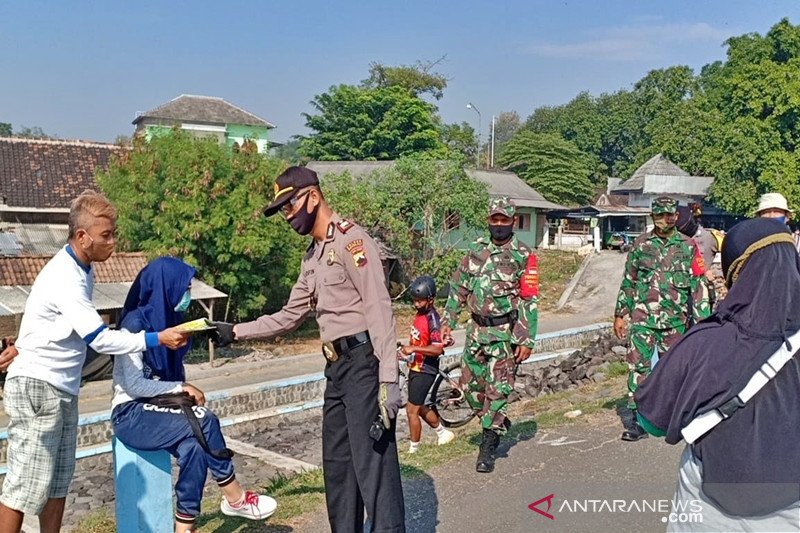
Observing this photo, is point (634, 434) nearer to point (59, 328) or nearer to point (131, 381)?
point (131, 381)

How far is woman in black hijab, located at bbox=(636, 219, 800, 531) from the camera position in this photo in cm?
255

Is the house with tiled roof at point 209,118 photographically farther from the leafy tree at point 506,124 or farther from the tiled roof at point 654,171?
the leafy tree at point 506,124

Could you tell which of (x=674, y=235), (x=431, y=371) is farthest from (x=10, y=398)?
(x=674, y=235)

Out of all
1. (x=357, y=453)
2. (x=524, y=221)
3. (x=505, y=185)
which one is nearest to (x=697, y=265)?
(x=357, y=453)

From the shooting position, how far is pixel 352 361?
396cm

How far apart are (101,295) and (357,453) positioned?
1378 centimetres

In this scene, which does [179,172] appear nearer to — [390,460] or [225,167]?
[225,167]

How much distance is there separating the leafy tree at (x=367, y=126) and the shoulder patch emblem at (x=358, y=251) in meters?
35.9

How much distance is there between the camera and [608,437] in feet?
21.8

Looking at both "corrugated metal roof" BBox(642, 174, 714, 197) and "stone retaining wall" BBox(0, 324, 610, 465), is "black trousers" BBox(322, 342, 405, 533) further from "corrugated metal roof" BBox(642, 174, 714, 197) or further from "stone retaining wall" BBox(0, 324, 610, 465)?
"corrugated metal roof" BBox(642, 174, 714, 197)

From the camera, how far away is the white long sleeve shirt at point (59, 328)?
3.82m

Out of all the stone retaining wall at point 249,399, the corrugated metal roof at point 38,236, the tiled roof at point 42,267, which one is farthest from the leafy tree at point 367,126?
the stone retaining wall at point 249,399

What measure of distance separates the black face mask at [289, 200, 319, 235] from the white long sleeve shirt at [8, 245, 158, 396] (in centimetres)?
96

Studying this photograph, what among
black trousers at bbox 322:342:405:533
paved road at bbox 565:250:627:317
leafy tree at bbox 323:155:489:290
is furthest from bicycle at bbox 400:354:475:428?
paved road at bbox 565:250:627:317
